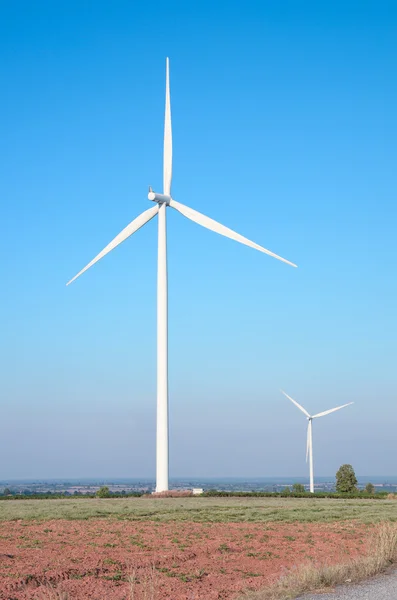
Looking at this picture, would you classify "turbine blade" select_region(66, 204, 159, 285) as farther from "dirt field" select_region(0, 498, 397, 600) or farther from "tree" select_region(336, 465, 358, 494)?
"tree" select_region(336, 465, 358, 494)

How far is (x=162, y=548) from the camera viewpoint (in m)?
26.2

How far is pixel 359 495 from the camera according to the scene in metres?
61.5

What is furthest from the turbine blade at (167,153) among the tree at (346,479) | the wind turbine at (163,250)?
the tree at (346,479)

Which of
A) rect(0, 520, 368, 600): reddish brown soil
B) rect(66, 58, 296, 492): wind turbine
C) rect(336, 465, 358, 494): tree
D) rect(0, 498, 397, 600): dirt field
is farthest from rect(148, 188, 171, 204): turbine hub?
rect(336, 465, 358, 494): tree

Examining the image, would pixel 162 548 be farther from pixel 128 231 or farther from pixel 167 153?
pixel 167 153

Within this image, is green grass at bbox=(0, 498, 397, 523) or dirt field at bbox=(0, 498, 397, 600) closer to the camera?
dirt field at bbox=(0, 498, 397, 600)

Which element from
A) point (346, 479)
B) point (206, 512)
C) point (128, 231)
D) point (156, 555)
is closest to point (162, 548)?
point (156, 555)

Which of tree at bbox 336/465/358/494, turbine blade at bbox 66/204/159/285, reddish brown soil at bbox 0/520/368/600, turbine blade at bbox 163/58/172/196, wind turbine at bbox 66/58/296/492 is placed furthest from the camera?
tree at bbox 336/465/358/494

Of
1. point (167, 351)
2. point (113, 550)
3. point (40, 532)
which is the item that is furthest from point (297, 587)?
point (167, 351)

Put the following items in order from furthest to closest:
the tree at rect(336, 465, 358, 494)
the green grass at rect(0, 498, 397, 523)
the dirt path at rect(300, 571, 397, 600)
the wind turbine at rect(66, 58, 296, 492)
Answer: the tree at rect(336, 465, 358, 494), the wind turbine at rect(66, 58, 296, 492), the green grass at rect(0, 498, 397, 523), the dirt path at rect(300, 571, 397, 600)

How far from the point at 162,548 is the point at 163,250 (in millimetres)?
36745

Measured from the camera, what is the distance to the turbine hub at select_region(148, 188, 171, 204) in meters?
62.3

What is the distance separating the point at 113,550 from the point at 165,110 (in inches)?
1943

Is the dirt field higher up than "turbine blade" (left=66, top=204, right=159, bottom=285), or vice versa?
"turbine blade" (left=66, top=204, right=159, bottom=285)
